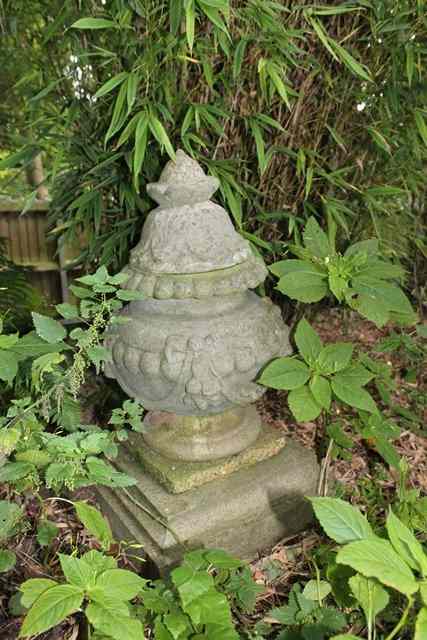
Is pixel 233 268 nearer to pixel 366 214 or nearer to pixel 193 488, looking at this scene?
pixel 193 488

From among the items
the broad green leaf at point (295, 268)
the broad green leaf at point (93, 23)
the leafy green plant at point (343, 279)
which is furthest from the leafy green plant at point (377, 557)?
the broad green leaf at point (93, 23)

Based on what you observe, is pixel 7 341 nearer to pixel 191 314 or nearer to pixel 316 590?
pixel 191 314

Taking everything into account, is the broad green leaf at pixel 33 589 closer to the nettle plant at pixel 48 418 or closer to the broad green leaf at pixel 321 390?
the nettle plant at pixel 48 418

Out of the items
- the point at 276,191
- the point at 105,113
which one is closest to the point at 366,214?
the point at 276,191

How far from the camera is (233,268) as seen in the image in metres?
1.51

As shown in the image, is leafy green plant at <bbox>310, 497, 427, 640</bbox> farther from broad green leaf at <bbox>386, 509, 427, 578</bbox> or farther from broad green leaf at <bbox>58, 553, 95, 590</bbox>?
broad green leaf at <bbox>58, 553, 95, 590</bbox>

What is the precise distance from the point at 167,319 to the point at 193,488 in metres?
0.55

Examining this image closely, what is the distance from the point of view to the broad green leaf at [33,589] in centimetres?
→ 97

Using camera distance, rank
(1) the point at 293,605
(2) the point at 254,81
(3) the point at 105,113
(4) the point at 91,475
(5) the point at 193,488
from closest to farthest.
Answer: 1. (4) the point at 91,475
2. (1) the point at 293,605
3. (5) the point at 193,488
4. (2) the point at 254,81
5. (3) the point at 105,113

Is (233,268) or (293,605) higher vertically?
(233,268)

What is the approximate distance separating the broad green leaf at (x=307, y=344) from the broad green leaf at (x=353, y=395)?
0.30 ft

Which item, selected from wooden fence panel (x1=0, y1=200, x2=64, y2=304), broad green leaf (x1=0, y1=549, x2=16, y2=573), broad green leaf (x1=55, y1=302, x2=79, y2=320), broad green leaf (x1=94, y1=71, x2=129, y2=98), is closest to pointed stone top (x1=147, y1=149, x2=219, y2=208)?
broad green leaf (x1=94, y1=71, x2=129, y2=98)

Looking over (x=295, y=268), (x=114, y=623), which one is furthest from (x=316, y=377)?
(x=114, y=623)

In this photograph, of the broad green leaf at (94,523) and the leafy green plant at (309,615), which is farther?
the leafy green plant at (309,615)
